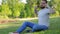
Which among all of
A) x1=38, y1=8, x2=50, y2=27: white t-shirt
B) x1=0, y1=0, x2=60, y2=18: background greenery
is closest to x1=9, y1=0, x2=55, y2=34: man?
x1=38, y1=8, x2=50, y2=27: white t-shirt

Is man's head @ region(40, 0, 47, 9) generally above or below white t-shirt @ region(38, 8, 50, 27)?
above

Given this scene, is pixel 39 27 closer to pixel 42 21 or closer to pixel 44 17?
pixel 42 21

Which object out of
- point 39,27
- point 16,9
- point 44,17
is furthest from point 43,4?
point 16,9

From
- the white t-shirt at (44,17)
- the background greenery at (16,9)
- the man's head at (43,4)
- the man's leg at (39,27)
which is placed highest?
the man's head at (43,4)

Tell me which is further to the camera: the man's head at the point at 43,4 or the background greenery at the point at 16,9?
the background greenery at the point at 16,9

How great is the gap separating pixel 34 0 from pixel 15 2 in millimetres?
1285

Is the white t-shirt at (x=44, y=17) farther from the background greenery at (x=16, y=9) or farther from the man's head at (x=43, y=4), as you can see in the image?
the background greenery at (x=16, y=9)

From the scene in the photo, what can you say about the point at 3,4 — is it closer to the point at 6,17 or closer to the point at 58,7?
the point at 6,17

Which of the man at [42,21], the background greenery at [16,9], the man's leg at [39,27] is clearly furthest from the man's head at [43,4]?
the background greenery at [16,9]

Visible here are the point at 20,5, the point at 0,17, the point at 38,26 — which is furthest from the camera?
the point at 20,5

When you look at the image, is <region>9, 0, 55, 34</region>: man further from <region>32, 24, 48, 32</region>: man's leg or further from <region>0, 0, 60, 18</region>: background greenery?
<region>0, 0, 60, 18</region>: background greenery

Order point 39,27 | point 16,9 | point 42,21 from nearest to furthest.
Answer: point 39,27 < point 42,21 < point 16,9

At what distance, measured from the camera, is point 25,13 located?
1423cm

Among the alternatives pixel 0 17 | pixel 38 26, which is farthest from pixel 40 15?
pixel 0 17
